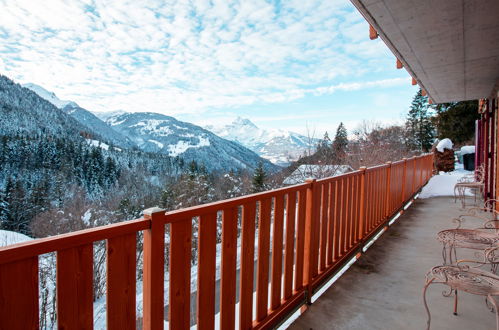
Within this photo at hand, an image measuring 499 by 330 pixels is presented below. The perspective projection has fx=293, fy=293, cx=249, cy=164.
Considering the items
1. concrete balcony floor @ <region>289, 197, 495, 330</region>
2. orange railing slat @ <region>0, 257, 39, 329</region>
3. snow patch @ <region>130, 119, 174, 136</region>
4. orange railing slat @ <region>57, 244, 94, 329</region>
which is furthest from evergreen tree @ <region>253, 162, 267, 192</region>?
snow patch @ <region>130, 119, 174, 136</region>

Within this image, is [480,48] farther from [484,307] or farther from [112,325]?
[112,325]

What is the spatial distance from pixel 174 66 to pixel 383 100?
21978mm

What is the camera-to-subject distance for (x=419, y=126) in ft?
99.8

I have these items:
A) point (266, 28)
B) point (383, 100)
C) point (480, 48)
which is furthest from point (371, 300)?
point (383, 100)

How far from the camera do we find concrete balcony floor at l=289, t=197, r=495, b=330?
7.18 ft

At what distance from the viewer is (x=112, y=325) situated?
43.8 inches

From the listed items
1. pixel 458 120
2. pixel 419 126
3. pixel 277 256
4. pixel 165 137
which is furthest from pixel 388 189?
pixel 165 137

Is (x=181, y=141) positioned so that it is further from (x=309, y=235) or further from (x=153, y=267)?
(x=153, y=267)

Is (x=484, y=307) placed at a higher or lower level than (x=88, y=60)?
lower

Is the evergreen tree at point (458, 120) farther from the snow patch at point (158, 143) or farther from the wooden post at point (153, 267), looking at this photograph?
the snow patch at point (158, 143)

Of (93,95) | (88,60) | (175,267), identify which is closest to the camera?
(175,267)

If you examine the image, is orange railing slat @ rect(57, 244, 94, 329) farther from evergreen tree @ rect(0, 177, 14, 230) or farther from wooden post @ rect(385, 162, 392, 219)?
evergreen tree @ rect(0, 177, 14, 230)

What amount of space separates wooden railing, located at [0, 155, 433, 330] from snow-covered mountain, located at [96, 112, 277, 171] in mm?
72342

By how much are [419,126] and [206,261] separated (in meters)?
34.3
